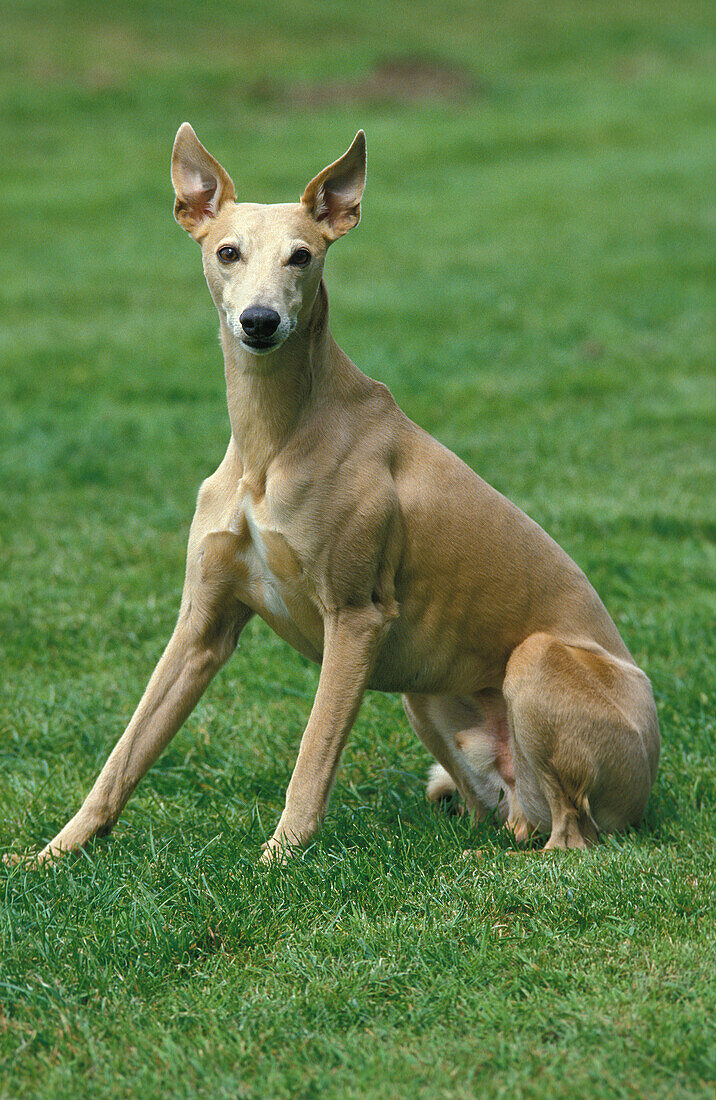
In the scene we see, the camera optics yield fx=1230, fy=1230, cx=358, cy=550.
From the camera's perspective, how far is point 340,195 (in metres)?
4.04

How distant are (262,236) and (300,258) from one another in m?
0.13

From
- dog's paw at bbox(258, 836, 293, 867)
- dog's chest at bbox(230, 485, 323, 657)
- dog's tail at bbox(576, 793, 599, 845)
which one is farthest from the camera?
dog's tail at bbox(576, 793, 599, 845)

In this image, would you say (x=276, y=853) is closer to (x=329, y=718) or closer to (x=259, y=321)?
(x=329, y=718)

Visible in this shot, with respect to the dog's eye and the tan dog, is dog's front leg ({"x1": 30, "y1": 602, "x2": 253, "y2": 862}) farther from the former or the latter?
the dog's eye

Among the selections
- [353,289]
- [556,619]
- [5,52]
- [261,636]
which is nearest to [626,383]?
[353,289]

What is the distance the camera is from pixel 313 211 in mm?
4000

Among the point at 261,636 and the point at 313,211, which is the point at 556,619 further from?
the point at 261,636

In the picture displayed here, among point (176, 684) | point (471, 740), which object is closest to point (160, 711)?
point (176, 684)

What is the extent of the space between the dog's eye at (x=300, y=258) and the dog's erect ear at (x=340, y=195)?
214 millimetres

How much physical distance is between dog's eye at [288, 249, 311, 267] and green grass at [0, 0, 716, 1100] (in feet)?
5.99

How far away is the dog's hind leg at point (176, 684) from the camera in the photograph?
403cm

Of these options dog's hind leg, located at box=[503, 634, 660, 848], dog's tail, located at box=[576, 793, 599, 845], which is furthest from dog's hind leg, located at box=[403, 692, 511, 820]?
dog's tail, located at box=[576, 793, 599, 845]

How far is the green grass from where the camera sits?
3.01 metres

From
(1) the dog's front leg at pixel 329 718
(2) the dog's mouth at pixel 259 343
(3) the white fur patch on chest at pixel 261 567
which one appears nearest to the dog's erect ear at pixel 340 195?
(2) the dog's mouth at pixel 259 343
